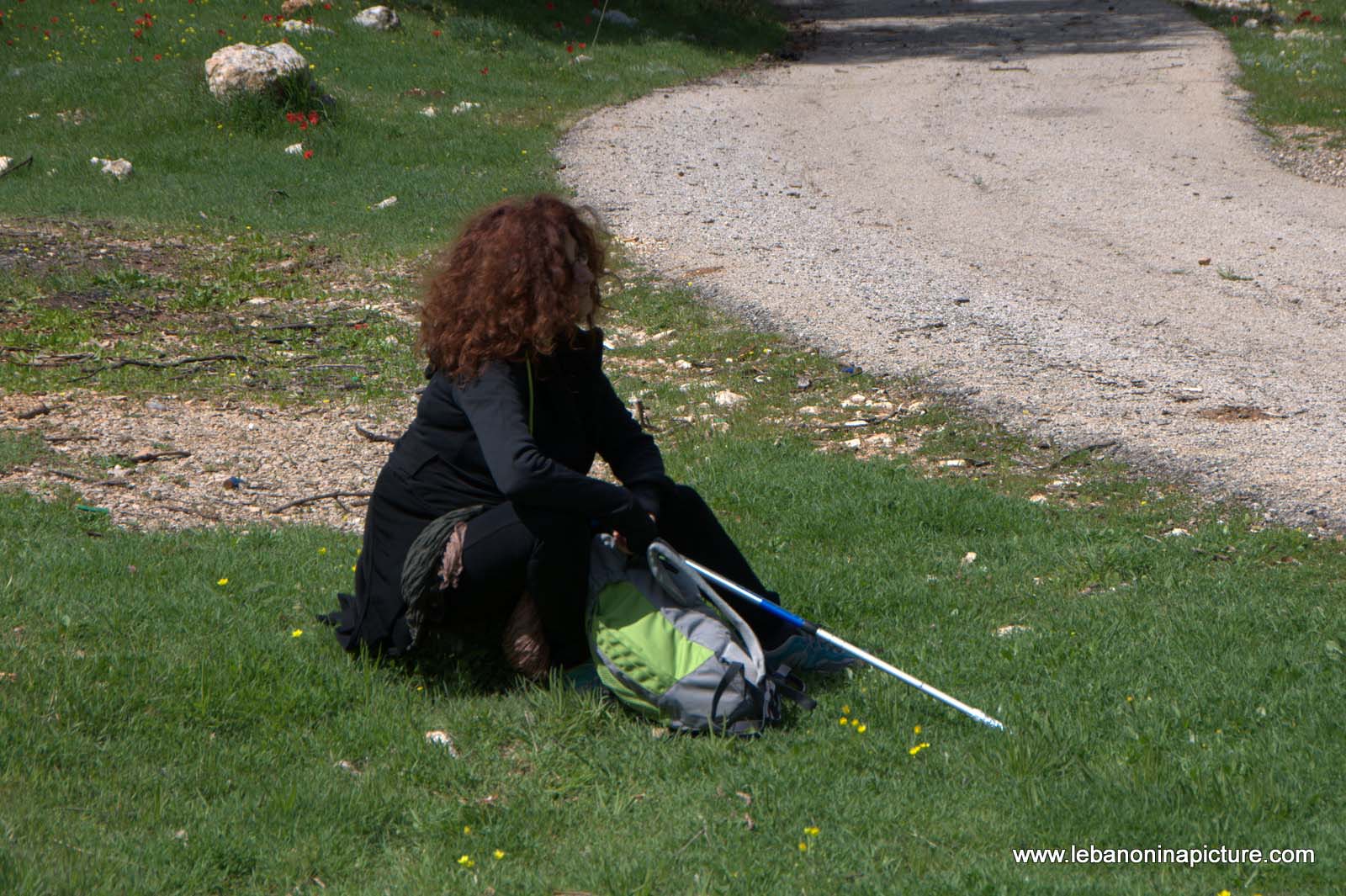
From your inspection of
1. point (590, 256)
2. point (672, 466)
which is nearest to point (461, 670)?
point (590, 256)

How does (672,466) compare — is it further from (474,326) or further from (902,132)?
(902,132)

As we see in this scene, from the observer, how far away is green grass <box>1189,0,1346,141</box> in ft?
44.9

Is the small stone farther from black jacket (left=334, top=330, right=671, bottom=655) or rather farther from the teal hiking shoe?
the teal hiking shoe

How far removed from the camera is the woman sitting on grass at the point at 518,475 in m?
3.68

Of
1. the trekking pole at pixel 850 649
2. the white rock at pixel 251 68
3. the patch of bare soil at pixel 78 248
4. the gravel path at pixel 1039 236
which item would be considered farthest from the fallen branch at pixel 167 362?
the white rock at pixel 251 68

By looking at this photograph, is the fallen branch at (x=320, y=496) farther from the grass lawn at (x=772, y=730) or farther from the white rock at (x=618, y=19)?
the white rock at (x=618, y=19)

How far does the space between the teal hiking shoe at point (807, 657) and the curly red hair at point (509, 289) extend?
1.17m

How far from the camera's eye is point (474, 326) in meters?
3.79

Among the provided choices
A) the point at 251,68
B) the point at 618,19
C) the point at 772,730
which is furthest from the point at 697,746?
the point at 618,19

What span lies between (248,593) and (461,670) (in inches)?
37.6

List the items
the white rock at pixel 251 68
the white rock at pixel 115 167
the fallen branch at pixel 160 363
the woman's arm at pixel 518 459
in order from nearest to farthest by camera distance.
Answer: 1. the woman's arm at pixel 518 459
2. the fallen branch at pixel 160 363
3. the white rock at pixel 115 167
4. the white rock at pixel 251 68

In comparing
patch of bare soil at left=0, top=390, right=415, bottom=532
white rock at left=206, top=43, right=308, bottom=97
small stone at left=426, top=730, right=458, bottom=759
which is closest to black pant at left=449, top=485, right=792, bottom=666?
small stone at left=426, top=730, right=458, bottom=759

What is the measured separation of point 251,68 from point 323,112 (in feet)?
2.62

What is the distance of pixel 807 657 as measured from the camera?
13.3ft
